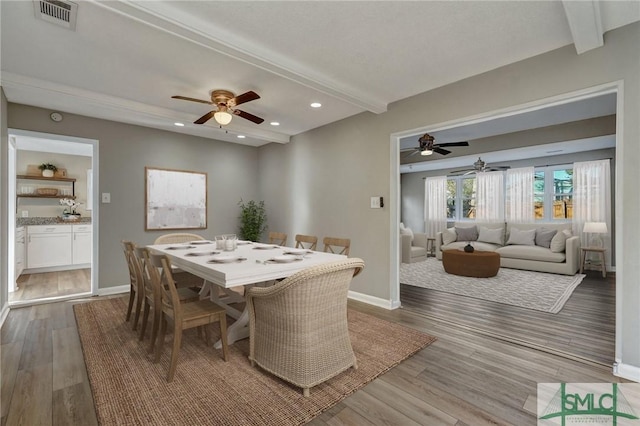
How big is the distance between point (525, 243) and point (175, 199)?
7.04 metres

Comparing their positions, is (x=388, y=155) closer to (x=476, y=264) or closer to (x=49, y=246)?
(x=476, y=264)

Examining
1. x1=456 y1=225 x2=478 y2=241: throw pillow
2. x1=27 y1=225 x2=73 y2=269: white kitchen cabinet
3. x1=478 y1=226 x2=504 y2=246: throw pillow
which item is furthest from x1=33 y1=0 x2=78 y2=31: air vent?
x1=478 y1=226 x2=504 y2=246: throw pillow

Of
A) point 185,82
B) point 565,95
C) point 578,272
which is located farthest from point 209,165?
point 578,272

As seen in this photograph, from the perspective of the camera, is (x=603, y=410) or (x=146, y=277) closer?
(x=603, y=410)

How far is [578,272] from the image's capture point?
589 cm

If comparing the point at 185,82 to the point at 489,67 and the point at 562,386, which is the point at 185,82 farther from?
the point at 562,386

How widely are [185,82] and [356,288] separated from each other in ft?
10.6

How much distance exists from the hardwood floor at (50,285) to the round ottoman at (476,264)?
Result: 610 centimetres

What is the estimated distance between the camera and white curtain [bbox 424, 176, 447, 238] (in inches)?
353

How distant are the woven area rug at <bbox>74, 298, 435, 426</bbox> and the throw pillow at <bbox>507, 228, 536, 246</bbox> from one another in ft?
16.5

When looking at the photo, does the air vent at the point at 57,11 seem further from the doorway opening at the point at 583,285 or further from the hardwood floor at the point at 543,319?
the hardwood floor at the point at 543,319

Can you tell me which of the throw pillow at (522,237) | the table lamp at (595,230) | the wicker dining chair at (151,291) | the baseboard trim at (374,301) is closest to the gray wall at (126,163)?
the wicker dining chair at (151,291)

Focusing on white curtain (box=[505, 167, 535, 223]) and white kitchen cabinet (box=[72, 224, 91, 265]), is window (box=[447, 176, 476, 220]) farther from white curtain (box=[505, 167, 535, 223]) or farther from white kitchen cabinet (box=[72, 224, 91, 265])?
white kitchen cabinet (box=[72, 224, 91, 265])

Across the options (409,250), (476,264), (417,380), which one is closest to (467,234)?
(409,250)
